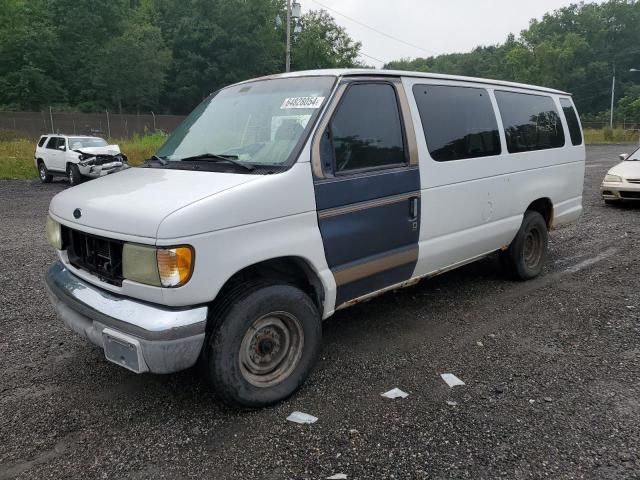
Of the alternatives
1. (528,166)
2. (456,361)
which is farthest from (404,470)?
(528,166)

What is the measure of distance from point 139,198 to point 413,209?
6.72 feet

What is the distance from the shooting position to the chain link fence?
109 ft

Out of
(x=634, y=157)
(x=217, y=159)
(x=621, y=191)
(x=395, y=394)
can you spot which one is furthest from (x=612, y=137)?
(x=217, y=159)

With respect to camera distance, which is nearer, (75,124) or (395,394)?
(395,394)

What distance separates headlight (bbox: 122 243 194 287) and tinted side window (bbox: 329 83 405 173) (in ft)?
4.15

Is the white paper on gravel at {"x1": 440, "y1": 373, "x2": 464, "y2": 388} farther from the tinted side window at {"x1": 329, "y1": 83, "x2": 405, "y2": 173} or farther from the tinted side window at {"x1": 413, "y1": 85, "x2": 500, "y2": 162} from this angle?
the tinted side window at {"x1": 413, "y1": 85, "x2": 500, "y2": 162}

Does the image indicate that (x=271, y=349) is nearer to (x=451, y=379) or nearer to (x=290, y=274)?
(x=290, y=274)

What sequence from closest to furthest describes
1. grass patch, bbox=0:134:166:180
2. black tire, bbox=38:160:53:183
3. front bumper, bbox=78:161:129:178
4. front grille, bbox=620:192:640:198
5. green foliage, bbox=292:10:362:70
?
front grille, bbox=620:192:640:198 → front bumper, bbox=78:161:129:178 → black tire, bbox=38:160:53:183 → grass patch, bbox=0:134:166:180 → green foliage, bbox=292:10:362:70

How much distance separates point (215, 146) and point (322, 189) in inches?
36.9

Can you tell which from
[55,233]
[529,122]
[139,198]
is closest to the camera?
[139,198]

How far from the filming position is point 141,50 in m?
49.6

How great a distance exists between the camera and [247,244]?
3.07 m

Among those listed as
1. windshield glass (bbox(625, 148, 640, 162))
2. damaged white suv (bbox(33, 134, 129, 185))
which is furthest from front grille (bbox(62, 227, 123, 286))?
damaged white suv (bbox(33, 134, 129, 185))

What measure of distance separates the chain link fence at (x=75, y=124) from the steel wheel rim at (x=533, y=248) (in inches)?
1220
